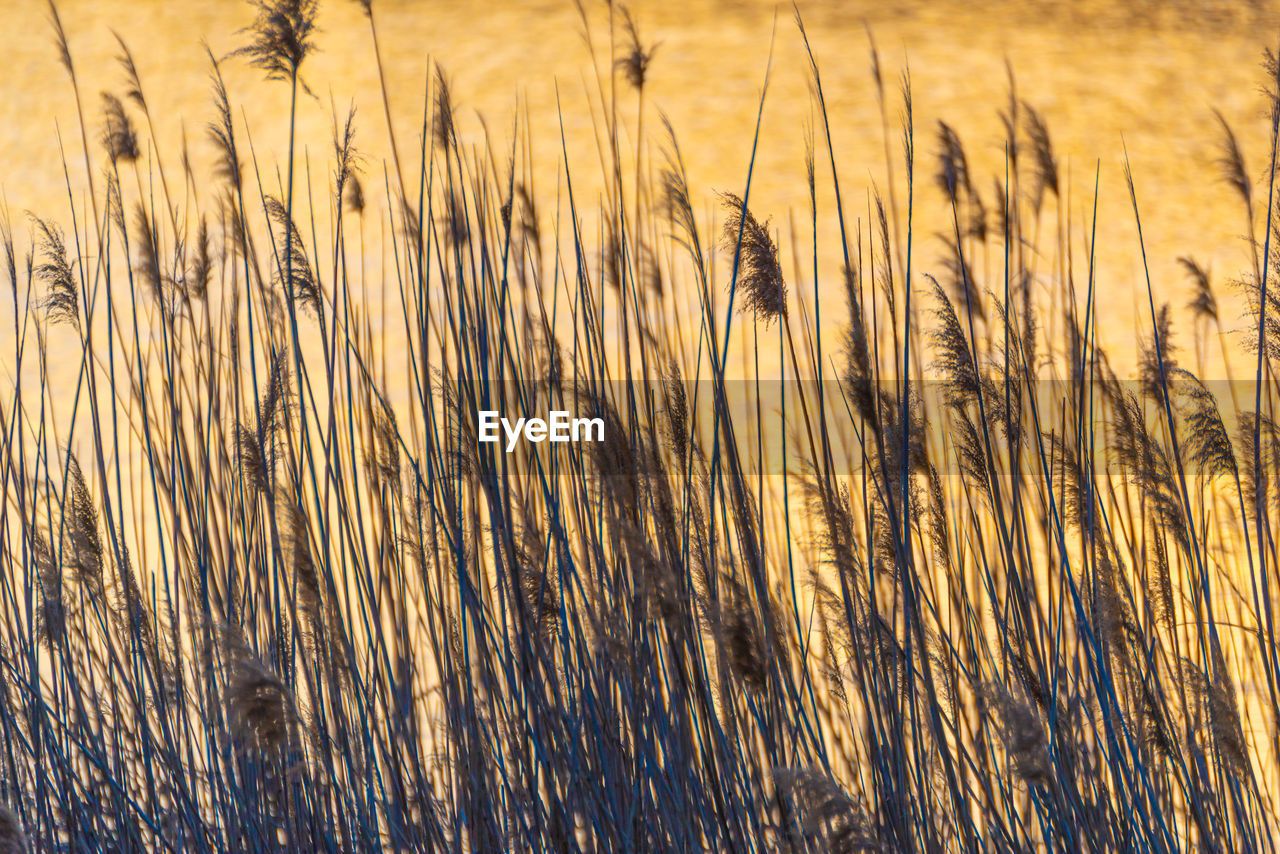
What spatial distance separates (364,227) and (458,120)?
358mm

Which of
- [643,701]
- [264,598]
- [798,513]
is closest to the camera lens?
[643,701]

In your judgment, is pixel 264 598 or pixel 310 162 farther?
Result: pixel 310 162

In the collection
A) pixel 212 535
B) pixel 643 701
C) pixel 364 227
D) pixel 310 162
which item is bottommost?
pixel 643 701

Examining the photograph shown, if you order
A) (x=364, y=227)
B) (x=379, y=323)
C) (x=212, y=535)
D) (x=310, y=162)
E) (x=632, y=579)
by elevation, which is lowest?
(x=632, y=579)

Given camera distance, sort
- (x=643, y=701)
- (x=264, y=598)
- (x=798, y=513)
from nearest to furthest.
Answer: (x=643, y=701) < (x=264, y=598) < (x=798, y=513)

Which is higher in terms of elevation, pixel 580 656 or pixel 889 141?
pixel 889 141

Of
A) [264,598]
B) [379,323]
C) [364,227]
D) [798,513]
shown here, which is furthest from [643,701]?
[364,227]

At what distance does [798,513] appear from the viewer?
1893 mm

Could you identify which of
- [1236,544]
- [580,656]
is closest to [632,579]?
[580,656]

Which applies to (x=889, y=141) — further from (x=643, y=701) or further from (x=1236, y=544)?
(x=643, y=701)

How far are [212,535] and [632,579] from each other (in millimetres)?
1023

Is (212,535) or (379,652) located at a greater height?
(212,535)

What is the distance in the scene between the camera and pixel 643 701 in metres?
1.58

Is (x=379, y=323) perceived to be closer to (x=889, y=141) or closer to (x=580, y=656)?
(x=580, y=656)
